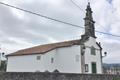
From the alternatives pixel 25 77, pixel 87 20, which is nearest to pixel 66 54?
pixel 87 20

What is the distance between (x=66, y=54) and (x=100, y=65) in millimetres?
7178

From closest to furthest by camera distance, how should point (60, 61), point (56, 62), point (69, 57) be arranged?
point (69, 57)
point (60, 61)
point (56, 62)

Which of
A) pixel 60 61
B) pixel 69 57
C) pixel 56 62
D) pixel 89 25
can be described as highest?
pixel 89 25

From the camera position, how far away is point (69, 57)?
2772 centimetres

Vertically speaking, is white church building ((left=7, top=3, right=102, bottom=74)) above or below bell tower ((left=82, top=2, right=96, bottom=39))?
below

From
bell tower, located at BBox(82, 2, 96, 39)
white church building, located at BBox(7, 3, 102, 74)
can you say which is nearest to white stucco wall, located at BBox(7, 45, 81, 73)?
white church building, located at BBox(7, 3, 102, 74)

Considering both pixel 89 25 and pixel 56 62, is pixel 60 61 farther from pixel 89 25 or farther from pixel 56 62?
pixel 89 25

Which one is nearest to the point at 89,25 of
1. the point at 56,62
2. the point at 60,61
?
the point at 60,61

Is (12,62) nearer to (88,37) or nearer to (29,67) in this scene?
(29,67)

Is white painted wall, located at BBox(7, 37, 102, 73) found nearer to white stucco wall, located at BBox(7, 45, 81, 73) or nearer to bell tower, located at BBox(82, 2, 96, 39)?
white stucco wall, located at BBox(7, 45, 81, 73)

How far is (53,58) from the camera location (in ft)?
93.7

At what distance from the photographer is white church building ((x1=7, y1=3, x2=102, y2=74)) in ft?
89.4

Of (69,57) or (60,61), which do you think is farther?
(60,61)

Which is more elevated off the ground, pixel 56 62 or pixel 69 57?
pixel 69 57
